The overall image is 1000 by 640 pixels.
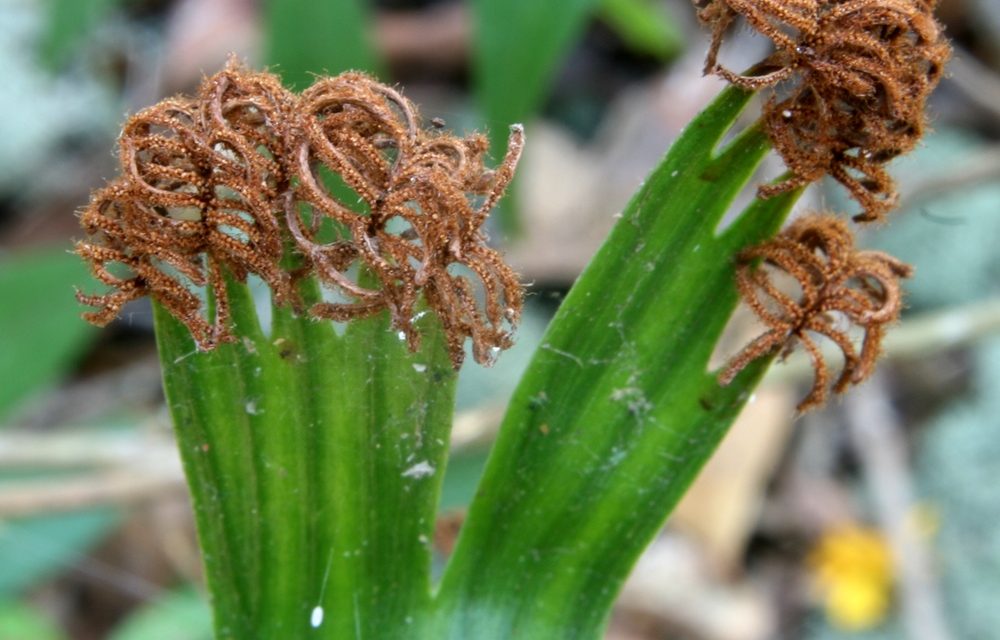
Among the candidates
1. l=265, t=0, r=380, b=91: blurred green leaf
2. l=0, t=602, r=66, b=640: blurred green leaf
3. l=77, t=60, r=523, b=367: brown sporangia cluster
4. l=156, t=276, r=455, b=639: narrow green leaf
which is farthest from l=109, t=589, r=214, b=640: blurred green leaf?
l=77, t=60, r=523, b=367: brown sporangia cluster

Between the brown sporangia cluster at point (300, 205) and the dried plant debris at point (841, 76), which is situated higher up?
the dried plant debris at point (841, 76)

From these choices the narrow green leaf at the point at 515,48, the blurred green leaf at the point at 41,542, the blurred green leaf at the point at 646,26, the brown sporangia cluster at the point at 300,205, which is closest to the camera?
the brown sporangia cluster at the point at 300,205

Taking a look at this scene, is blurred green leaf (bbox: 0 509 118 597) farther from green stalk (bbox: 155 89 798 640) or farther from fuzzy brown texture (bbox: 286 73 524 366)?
fuzzy brown texture (bbox: 286 73 524 366)

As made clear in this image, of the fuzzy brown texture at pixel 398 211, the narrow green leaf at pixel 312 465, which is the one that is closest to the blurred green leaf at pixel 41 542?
the narrow green leaf at pixel 312 465

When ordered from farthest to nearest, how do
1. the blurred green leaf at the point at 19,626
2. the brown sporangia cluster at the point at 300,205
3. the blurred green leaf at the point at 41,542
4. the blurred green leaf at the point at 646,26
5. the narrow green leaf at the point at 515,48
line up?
the blurred green leaf at the point at 646,26
the blurred green leaf at the point at 41,542
the blurred green leaf at the point at 19,626
the narrow green leaf at the point at 515,48
the brown sporangia cluster at the point at 300,205

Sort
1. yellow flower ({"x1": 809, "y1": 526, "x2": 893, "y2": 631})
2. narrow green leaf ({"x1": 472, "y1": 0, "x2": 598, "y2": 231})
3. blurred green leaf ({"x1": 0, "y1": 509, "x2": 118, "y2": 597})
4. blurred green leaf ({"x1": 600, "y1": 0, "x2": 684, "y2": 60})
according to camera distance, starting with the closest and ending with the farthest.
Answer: narrow green leaf ({"x1": 472, "y1": 0, "x2": 598, "y2": 231})
blurred green leaf ({"x1": 0, "y1": 509, "x2": 118, "y2": 597})
yellow flower ({"x1": 809, "y1": 526, "x2": 893, "y2": 631})
blurred green leaf ({"x1": 600, "y1": 0, "x2": 684, "y2": 60})

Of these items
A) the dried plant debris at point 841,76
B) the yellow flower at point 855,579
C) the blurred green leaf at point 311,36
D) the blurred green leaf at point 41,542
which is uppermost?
the blurred green leaf at point 311,36

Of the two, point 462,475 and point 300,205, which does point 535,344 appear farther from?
point 300,205

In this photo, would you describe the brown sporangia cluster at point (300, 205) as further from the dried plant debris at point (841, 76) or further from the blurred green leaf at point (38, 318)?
the blurred green leaf at point (38, 318)
